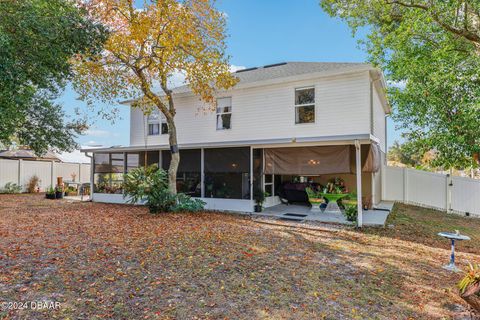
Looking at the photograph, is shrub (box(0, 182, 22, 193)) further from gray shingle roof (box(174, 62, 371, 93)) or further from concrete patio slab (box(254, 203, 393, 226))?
concrete patio slab (box(254, 203, 393, 226))

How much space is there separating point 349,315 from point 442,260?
3691 mm

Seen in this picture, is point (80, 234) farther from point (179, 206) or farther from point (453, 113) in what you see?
point (453, 113)

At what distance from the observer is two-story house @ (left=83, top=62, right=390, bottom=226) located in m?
9.55

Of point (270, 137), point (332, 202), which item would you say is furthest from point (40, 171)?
point (332, 202)

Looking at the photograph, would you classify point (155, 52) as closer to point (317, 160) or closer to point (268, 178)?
point (268, 178)

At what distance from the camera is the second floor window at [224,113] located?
479 inches

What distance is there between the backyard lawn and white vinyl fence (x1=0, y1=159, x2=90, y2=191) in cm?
1149

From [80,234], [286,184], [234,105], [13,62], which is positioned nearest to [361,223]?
[286,184]

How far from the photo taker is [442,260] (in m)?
5.57

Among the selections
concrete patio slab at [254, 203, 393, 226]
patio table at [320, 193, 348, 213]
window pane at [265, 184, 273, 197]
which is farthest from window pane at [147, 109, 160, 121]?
patio table at [320, 193, 348, 213]

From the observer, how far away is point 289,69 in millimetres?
12203

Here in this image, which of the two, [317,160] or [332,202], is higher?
[317,160]

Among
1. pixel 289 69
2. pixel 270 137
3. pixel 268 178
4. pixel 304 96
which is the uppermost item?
pixel 289 69

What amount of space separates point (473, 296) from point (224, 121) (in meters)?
10.2
